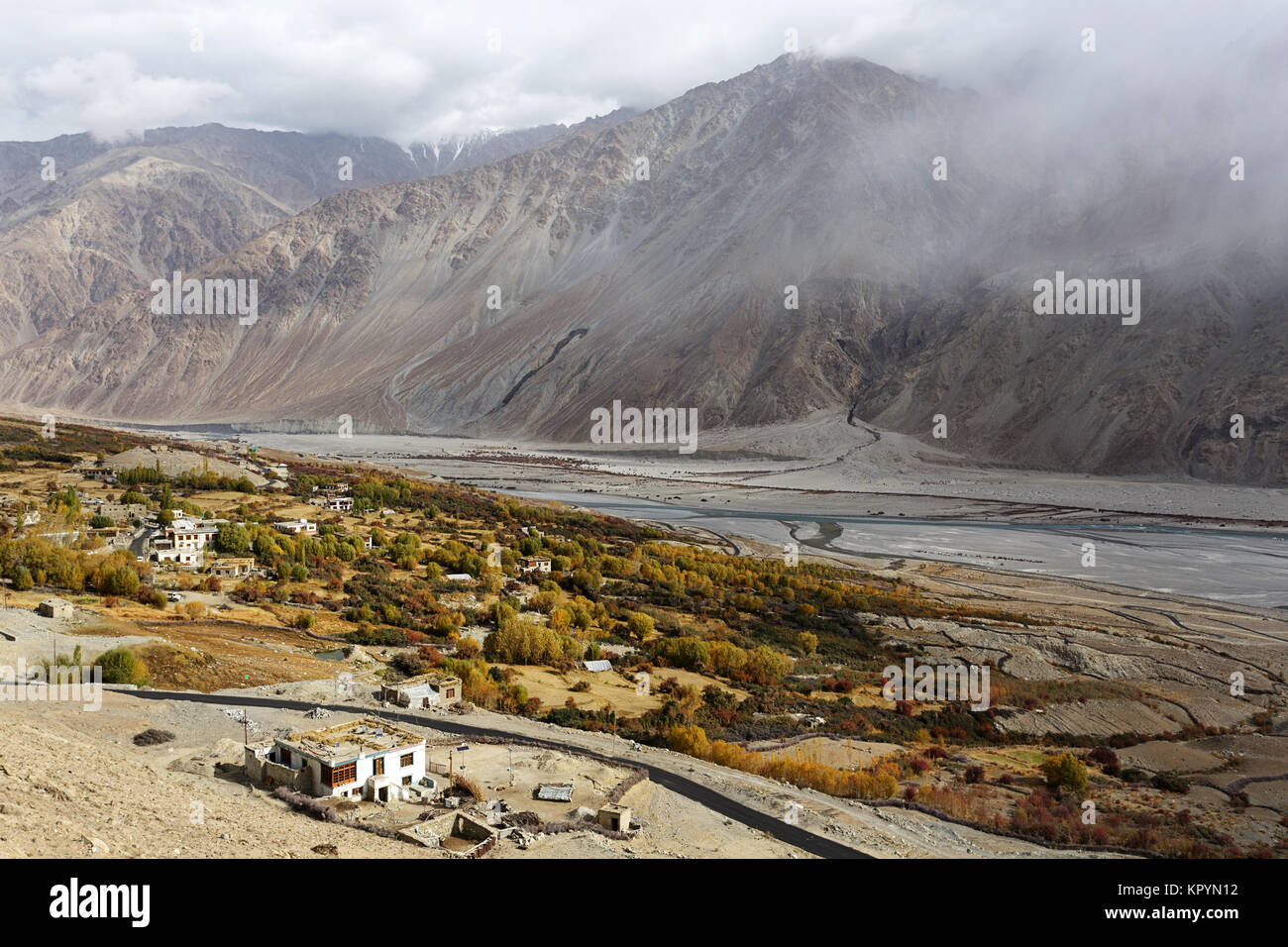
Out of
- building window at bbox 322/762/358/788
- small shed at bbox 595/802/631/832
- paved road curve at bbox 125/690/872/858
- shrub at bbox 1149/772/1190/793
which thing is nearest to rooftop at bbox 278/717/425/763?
building window at bbox 322/762/358/788

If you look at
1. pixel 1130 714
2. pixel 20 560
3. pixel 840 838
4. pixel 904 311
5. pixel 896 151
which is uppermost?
pixel 896 151

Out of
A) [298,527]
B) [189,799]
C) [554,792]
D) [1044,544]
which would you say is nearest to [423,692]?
[554,792]

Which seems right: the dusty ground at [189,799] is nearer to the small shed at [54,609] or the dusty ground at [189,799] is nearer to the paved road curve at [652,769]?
the paved road curve at [652,769]

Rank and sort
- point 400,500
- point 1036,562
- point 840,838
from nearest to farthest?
point 840,838 → point 1036,562 → point 400,500

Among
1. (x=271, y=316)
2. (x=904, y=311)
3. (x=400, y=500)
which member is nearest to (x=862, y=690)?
(x=400, y=500)

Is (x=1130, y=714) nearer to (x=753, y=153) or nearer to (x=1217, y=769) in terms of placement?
(x=1217, y=769)

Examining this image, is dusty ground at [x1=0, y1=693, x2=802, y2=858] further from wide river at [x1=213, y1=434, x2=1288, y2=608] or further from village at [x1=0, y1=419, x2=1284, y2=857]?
wide river at [x1=213, y1=434, x2=1288, y2=608]
